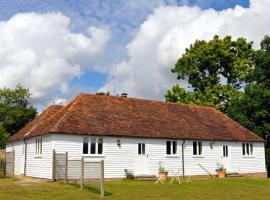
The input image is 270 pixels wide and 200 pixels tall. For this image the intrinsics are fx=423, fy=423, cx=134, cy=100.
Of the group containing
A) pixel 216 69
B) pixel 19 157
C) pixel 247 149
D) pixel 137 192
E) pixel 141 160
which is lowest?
pixel 137 192

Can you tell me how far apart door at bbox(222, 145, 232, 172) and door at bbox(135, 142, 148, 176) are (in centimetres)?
872

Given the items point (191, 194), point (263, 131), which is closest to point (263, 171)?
point (263, 131)

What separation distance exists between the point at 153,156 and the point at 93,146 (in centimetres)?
552

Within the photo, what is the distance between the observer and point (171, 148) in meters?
36.2

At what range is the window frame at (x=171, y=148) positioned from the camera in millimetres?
36156

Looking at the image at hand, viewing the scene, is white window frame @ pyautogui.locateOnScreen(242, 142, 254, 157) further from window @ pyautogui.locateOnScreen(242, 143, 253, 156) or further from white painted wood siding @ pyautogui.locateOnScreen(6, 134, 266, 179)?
white painted wood siding @ pyautogui.locateOnScreen(6, 134, 266, 179)

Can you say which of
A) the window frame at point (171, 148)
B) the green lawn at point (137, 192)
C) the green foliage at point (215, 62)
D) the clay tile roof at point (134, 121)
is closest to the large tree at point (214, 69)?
the green foliage at point (215, 62)

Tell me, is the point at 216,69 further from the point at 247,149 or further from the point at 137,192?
the point at 137,192

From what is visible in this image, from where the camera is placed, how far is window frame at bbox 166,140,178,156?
3616 cm

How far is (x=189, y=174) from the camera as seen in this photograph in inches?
1453

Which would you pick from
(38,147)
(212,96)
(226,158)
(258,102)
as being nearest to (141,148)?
(38,147)

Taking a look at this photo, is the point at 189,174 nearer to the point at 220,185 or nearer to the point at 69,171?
the point at 220,185

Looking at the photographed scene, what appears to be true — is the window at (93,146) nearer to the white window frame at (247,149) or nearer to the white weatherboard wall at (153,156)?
the white weatherboard wall at (153,156)

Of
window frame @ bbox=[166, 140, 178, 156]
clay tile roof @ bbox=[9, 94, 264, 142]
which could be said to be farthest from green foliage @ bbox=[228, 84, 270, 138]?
window frame @ bbox=[166, 140, 178, 156]
